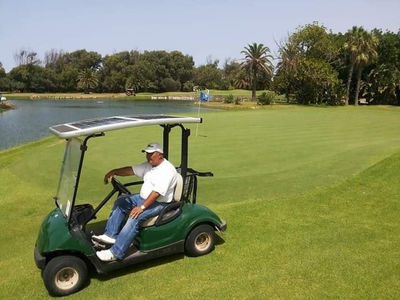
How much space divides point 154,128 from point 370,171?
11849 mm

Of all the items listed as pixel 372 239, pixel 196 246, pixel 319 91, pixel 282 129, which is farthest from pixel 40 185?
pixel 319 91

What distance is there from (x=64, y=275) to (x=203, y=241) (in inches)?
78.9

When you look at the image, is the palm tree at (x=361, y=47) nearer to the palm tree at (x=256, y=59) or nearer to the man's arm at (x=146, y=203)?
the palm tree at (x=256, y=59)

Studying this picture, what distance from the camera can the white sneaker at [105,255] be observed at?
5250 millimetres

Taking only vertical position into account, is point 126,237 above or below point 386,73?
below

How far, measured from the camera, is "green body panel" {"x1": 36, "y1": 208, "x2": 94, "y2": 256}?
5.00 m

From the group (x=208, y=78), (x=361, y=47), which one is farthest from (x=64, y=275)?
(x=208, y=78)

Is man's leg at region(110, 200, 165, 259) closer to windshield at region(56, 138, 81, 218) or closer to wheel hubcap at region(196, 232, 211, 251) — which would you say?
windshield at region(56, 138, 81, 218)

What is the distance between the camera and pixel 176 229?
5.73 meters

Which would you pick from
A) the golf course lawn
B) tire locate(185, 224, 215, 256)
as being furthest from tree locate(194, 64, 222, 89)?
tire locate(185, 224, 215, 256)

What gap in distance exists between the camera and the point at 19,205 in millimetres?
→ 9312

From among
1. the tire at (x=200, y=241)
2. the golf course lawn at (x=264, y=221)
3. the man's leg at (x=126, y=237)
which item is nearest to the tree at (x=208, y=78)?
the golf course lawn at (x=264, y=221)

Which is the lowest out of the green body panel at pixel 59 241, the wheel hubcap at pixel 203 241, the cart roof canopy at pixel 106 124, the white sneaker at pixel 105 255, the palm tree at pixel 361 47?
the wheel hubcap at pixel 203 241

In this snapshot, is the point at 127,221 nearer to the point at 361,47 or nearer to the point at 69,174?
the point at 69,174
